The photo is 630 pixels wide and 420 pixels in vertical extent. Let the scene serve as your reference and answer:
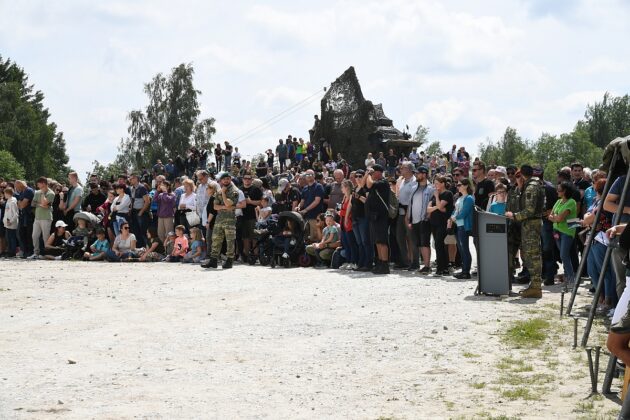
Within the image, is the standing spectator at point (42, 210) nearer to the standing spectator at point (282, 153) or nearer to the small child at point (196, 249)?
the small child at point (196, 249)

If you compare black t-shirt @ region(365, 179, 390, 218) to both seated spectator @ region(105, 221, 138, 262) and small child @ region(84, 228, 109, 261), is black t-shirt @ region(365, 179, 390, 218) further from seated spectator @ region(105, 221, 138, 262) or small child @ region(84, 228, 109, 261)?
small child @ region(84, 228, 109, 261)

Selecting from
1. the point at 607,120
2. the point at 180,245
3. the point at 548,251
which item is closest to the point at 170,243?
the point at 180,245

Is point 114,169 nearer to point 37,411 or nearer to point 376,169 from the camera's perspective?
point 376,169

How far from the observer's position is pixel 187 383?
7883 mm

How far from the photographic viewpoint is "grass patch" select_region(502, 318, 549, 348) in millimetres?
9672

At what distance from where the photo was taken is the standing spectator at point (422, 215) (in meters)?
17.2

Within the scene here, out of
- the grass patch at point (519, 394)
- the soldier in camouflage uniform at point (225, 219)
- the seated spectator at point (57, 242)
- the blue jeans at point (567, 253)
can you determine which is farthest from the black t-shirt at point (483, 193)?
the seated spectator at point (57, 242)

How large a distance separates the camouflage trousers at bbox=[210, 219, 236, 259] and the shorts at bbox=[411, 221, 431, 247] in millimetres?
3898

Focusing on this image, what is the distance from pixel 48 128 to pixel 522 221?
8363cm

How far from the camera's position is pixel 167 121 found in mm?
71688

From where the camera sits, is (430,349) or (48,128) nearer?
(430,349)

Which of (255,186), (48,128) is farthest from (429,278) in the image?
(48,128)

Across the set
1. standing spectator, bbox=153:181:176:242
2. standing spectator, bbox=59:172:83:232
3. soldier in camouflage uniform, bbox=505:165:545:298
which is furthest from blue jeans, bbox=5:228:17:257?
soldier in camouflage uniform, bbox=505:165:545:298

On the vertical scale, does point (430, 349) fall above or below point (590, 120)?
below
